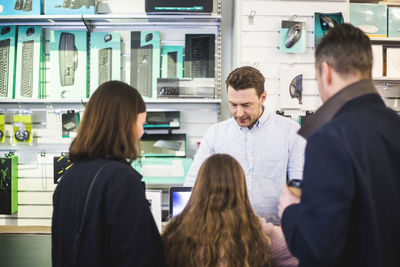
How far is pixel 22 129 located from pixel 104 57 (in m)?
0.97

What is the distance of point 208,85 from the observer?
249 cm

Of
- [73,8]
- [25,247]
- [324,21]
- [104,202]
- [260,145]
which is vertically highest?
[73,8]

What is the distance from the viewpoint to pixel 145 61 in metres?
2.64

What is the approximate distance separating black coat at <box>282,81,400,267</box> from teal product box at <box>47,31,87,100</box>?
2279 mm

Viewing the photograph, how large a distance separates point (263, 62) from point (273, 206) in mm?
1264

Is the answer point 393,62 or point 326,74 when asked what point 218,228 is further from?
point 393,62

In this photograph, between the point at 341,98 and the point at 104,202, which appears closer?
the point at 341,98

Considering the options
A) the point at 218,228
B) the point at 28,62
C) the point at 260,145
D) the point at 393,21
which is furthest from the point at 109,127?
the point at 393,21

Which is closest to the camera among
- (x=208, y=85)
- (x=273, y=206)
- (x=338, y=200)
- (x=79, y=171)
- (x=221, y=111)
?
(x=338, y=200)

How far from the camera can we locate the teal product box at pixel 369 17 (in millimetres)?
2512

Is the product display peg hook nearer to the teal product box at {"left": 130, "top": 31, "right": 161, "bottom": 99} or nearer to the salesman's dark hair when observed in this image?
the teal product box at {"left": 130, "top": 31, "right": 161, "bottom": 99}

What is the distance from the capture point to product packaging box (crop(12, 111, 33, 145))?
2693 millimetres

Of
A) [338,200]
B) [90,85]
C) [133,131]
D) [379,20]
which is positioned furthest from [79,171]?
[379,20]

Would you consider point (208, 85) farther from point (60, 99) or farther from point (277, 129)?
point (60, 99)
